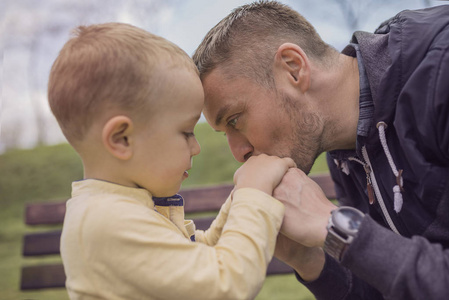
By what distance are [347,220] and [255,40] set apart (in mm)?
926

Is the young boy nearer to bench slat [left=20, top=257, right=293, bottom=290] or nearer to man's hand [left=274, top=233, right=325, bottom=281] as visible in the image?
man's hand [left=274, top=233, right=325, bottom=281]

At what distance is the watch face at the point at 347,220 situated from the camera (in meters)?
1.38

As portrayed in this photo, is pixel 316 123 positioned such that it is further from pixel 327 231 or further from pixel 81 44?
pixel 81 44

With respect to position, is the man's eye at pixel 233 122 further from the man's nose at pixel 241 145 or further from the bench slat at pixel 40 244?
the bench slat at pixel 40 244

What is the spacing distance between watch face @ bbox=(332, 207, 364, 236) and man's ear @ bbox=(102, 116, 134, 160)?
64 centimetres

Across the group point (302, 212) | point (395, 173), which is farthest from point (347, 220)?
point (395, 173)

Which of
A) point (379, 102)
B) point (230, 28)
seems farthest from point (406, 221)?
point (230, 28)

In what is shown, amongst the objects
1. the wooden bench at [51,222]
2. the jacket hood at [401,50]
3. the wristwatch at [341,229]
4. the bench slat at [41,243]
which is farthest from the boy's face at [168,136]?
the bench slat at [41,243]

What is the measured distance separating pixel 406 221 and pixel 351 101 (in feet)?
1.72

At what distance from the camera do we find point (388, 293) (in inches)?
53.1

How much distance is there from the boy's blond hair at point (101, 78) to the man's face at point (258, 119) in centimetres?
57

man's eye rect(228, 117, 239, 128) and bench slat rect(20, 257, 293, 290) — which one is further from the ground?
man's eye rect(228, 117, 239, 128)

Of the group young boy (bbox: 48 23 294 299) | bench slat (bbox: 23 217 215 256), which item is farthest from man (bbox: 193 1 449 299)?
bench slat (bbox: 23 217 215 256)

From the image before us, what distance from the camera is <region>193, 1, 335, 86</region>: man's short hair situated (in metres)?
1.92
